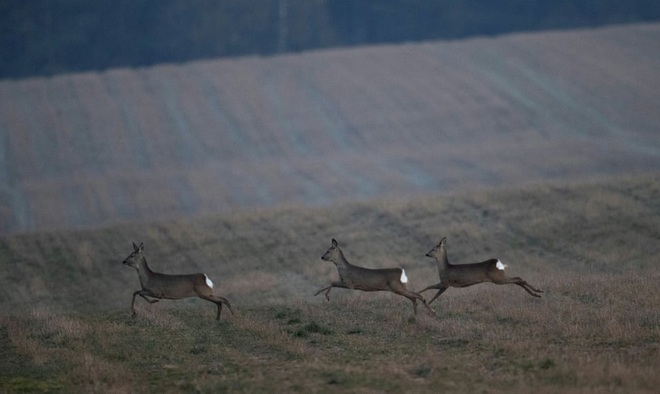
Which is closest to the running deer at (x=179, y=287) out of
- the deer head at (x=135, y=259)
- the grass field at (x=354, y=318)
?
the deer head at (x=135, y=259)

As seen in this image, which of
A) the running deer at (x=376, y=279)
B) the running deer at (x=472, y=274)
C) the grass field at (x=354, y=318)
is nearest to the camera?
the grass field at (x=354, y=318)

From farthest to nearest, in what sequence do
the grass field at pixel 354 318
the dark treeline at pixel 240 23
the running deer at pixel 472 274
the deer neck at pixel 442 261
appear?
the dark treeline at pixel 240 23 < the deer neck at pixel 442 261 < the running deer at pixel 472 274 < the grass field at pixel 354 318

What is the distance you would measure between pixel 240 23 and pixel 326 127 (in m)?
16.7

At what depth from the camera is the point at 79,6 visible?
70.1 meters

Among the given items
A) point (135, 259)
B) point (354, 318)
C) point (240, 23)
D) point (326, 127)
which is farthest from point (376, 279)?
point (240, 23)

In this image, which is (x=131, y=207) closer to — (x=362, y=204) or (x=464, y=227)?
(x=362, y=204)

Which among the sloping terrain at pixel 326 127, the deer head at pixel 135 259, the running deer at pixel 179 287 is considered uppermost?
the deer head at pixel 135 259

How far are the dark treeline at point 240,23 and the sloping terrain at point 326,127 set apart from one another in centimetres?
217

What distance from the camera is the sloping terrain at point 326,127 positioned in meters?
46.6

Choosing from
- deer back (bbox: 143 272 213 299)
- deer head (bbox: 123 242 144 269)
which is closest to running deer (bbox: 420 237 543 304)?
deer back (bbox: 143 272 213 299)

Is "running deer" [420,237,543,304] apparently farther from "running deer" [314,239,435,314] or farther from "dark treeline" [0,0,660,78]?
"dark treeline" [0,0,660,78]

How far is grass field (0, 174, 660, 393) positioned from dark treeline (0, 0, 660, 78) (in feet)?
111

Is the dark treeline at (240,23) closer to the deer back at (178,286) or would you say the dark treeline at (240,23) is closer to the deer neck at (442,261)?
the deer back at (178,286)

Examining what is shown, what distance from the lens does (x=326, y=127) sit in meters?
57.3
